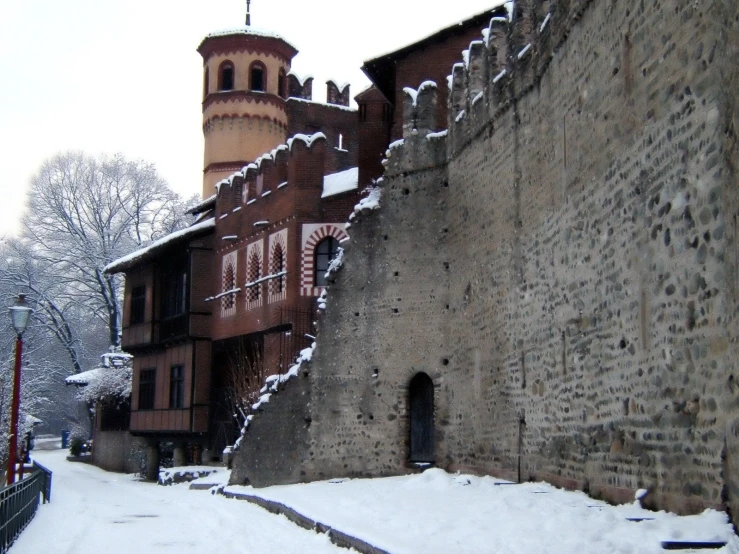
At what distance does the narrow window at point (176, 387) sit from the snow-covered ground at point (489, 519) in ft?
46.8

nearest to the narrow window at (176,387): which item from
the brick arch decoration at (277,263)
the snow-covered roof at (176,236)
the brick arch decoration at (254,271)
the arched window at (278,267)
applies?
the snow-covered roof at (176,236)

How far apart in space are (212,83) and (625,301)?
115 feet

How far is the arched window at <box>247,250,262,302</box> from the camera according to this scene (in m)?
27.1

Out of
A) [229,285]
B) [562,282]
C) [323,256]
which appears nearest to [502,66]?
[562,282]

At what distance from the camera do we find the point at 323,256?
2534 centimetres

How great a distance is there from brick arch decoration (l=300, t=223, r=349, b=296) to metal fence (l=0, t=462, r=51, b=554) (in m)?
8.88

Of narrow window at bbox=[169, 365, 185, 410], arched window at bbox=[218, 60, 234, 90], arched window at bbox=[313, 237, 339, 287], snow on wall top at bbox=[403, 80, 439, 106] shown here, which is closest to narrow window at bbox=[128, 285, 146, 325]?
narrow window at bbox=[169, 365, 185, 410]

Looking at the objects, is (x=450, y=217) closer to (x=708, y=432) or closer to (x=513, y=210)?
(x=513, y=210)

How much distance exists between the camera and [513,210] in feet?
50.2

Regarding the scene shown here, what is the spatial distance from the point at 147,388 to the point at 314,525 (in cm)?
2173

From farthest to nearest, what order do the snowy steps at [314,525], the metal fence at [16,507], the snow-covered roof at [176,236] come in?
the snow-covered roof at [176,236], the metal fence at [16,507], the snowy steps at [314,525]

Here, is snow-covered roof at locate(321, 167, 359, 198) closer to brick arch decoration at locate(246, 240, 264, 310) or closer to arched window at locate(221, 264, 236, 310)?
brick arch decoration at locate(246, 240, 264, 310)

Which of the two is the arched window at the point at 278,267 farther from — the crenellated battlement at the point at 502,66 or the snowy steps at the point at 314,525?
the snowy steps at the point at 314,525

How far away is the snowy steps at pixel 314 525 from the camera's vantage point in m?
10.2
